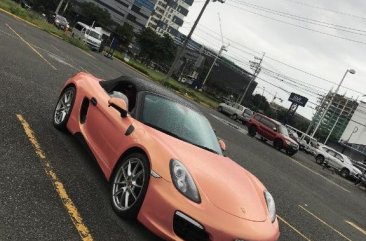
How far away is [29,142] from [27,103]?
246 cm

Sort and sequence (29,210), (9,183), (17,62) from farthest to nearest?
(17,62) → (9,183) → (29,210)

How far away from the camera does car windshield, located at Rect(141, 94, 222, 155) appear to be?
17.9ft

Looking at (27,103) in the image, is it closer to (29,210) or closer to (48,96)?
(48,96)

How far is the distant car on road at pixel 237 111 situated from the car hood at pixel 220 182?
34.4m

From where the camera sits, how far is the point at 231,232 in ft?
13.3

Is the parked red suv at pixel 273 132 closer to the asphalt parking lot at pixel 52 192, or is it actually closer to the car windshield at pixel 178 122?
the asphalt parking lot at pixel 52 192

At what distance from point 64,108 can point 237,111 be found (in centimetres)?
3450

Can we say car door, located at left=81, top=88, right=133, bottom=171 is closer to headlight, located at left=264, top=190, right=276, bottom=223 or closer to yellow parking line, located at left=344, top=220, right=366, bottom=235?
headlight, located at left=264, top=190, right=276, bottom=223

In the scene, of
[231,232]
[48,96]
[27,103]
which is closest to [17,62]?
[48,96]

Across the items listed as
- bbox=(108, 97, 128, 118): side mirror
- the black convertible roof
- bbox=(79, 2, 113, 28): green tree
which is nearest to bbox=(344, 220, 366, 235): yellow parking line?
the black convertible roof

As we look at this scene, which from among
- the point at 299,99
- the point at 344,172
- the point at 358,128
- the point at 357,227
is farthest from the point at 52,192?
the point at 358,128

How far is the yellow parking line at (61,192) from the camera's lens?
14.2 feet

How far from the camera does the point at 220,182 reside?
15.4 feet

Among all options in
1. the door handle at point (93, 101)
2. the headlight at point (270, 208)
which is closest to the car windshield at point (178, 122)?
the door handle at point (93, 101)
